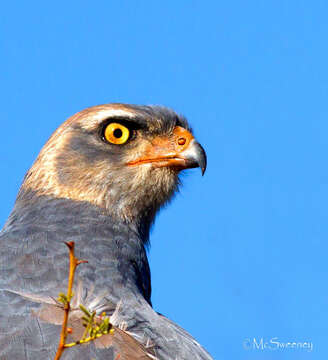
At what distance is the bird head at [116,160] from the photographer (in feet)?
21.7

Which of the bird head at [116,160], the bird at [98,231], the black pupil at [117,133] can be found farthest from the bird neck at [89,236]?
the black pupil at [117,133]

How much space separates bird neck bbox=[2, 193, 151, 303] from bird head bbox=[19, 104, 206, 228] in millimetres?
153

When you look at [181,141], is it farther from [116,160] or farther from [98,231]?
[98,231]

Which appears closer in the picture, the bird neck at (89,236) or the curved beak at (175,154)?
the bird neck at (89,236)

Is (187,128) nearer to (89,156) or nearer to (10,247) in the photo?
(89,156)

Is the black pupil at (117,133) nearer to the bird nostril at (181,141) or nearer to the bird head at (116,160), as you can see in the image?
the bird head at (116,160)

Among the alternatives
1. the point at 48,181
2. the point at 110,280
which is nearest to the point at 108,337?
the point at 110,280

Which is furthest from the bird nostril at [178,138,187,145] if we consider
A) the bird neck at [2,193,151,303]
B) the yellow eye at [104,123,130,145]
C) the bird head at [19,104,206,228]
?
the bird neck at [2,193,151,303]

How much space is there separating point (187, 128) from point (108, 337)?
345cm

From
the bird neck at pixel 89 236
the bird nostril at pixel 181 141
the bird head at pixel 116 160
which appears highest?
the bird nostril at pixel 181 141

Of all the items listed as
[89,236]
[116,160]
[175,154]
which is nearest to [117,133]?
[116,160]

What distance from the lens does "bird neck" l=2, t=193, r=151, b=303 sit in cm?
552

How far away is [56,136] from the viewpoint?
23.1 ft

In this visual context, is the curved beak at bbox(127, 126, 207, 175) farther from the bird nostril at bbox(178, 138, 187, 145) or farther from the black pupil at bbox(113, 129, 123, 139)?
the black pupil at bbox(113, 129, 123, 139)
